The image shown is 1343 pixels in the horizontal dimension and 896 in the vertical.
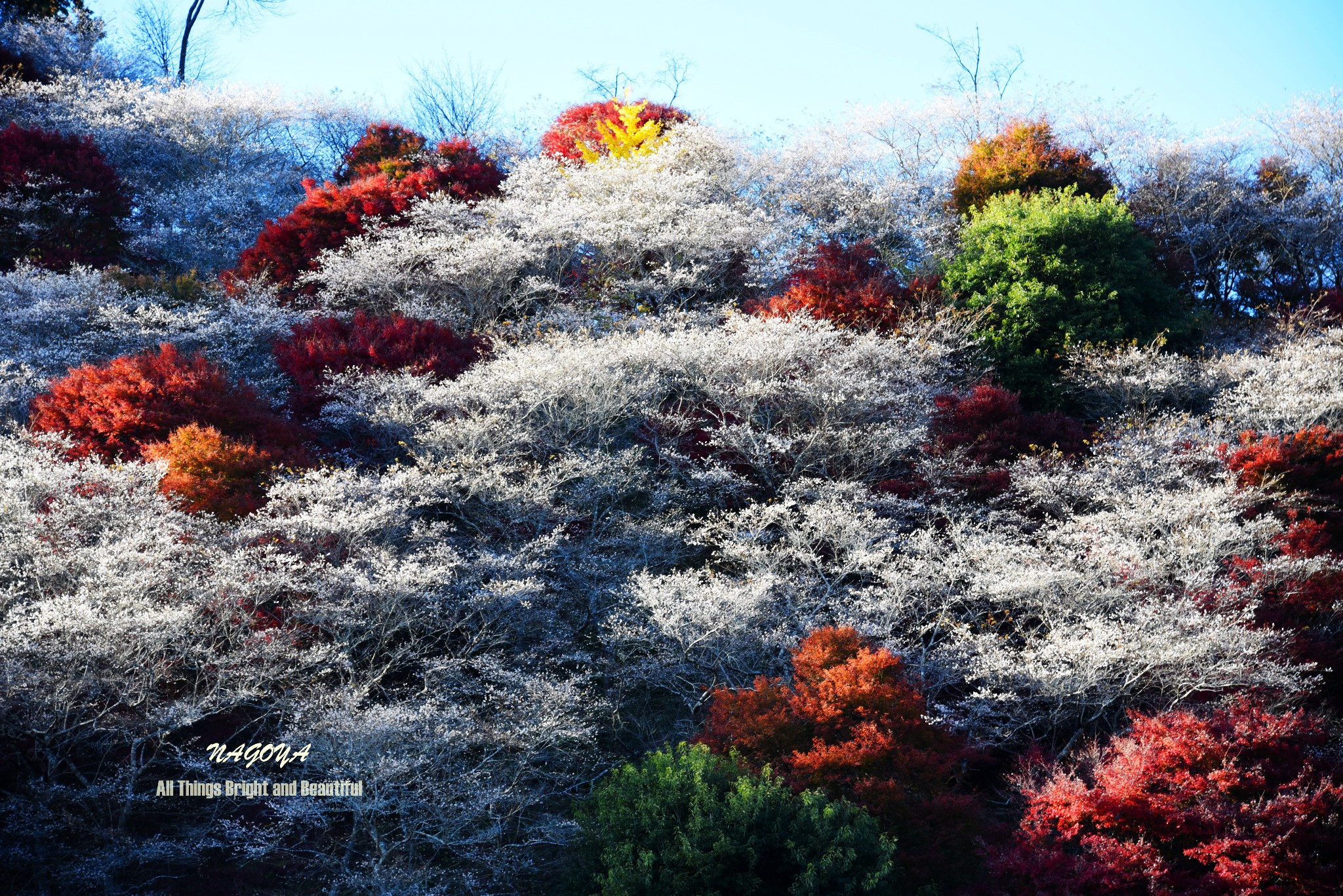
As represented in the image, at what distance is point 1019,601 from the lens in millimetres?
9516

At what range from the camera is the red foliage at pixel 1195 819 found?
683cm

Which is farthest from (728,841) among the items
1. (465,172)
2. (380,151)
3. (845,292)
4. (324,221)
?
(380,151)

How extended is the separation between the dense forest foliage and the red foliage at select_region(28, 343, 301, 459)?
5 cm

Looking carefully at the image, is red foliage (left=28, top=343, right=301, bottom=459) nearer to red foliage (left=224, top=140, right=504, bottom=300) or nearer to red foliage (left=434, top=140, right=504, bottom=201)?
red foliage (left=224, top=140, right=504, bottom=300)

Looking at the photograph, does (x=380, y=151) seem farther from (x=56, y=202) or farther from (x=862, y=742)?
(x=862, y=742)

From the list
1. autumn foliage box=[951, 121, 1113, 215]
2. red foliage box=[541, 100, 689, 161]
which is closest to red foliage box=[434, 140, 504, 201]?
red foliage box=[541, 100, 689, 161]

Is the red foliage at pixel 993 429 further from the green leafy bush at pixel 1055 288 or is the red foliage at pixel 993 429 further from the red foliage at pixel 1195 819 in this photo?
the red foliage at pixel 1195 819

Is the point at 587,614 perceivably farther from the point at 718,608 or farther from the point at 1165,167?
the point at 1165,167

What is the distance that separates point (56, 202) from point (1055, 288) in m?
17.2

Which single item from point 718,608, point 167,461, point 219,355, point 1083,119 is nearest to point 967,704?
point 718,608

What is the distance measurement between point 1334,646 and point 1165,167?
1346cm

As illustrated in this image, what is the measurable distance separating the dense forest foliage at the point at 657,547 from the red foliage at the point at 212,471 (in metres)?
0.04

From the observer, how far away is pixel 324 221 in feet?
55.5

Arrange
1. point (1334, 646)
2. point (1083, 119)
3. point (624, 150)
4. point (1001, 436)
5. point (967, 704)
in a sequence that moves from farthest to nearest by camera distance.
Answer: point (1083, 119)
point (624, 150)
point (1001, 436)
point (1334, 646)
point (967, 704)
